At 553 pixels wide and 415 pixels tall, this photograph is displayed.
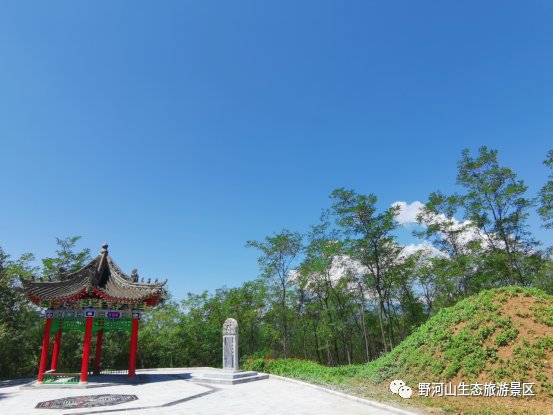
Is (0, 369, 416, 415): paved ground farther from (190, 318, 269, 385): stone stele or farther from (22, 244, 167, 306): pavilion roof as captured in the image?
(22, 244, 167, 306): pavilion roof

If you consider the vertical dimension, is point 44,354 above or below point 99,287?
below

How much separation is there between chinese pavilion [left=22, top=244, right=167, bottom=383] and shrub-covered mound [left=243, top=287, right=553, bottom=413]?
9134 mm

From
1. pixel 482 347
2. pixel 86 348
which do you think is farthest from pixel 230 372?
pixel 482 347

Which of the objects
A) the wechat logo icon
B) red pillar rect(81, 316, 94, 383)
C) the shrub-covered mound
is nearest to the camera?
the shrub-covered mound

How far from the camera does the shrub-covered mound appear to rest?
35.2ft

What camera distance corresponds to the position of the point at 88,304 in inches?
670

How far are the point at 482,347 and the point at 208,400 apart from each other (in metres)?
9.66

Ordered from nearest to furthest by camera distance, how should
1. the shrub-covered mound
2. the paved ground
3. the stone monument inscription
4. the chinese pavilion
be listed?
the paved ground < the shrub-covered mound < the chinese pavilion < the stone monument inscription

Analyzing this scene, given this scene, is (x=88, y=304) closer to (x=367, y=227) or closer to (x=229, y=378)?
(x=229, y=378)

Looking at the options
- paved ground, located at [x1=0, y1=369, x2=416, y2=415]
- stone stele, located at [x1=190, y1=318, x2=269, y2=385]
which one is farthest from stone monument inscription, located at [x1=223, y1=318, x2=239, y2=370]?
paved ground, located at [x1=0, y1=369, x2=416, y2=415]

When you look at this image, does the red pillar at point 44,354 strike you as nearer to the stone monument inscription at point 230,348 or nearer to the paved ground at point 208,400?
the paved ground at point 208,400

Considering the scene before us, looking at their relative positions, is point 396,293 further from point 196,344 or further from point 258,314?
point 196,344

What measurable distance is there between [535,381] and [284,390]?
847 centimetres

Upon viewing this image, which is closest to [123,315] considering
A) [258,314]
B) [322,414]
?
[322,414]
